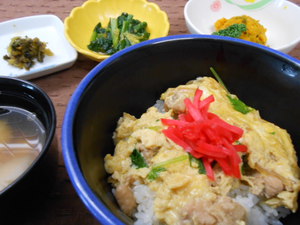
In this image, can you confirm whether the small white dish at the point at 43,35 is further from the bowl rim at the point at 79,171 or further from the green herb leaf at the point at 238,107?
the green herb leaf at the point at 238,107

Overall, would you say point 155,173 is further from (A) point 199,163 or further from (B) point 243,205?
(B) point 243,205

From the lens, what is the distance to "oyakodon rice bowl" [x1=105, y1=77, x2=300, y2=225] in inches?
41.4

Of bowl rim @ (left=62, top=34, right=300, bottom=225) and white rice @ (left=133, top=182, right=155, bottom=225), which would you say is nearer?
bowl rim @ (left=62, top=34, right=300, bottom=225)

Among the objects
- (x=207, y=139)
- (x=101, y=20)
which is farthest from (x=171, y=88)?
(x=101, y=20)

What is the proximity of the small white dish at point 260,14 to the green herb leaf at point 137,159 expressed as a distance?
1.49 m

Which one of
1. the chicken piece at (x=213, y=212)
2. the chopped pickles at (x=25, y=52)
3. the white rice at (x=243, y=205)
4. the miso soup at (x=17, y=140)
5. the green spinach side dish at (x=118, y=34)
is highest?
the chicken piece at (x=213, y=212)

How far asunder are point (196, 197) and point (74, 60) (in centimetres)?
146

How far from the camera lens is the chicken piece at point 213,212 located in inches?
38.7

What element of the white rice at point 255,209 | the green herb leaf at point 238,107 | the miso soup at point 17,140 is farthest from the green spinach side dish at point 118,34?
the white rice at point 255,209

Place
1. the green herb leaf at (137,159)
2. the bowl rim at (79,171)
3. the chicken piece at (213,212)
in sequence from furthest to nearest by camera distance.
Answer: the green herb leaf at (137,159) < the chicken piece at (213,212) < the bowl rim at (79,171)

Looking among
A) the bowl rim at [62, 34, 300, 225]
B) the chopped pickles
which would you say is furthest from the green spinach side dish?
the bowl rim at [62, 34, 300, 225]

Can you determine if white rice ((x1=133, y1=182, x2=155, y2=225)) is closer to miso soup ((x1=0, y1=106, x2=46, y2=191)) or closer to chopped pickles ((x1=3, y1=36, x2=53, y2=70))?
miso soup ((x1=0, y1=106, x2=46, y2=191))

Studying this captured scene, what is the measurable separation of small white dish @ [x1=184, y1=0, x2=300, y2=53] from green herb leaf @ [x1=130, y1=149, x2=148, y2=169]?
1487 millimetres

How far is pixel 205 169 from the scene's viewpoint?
111 centimetres
